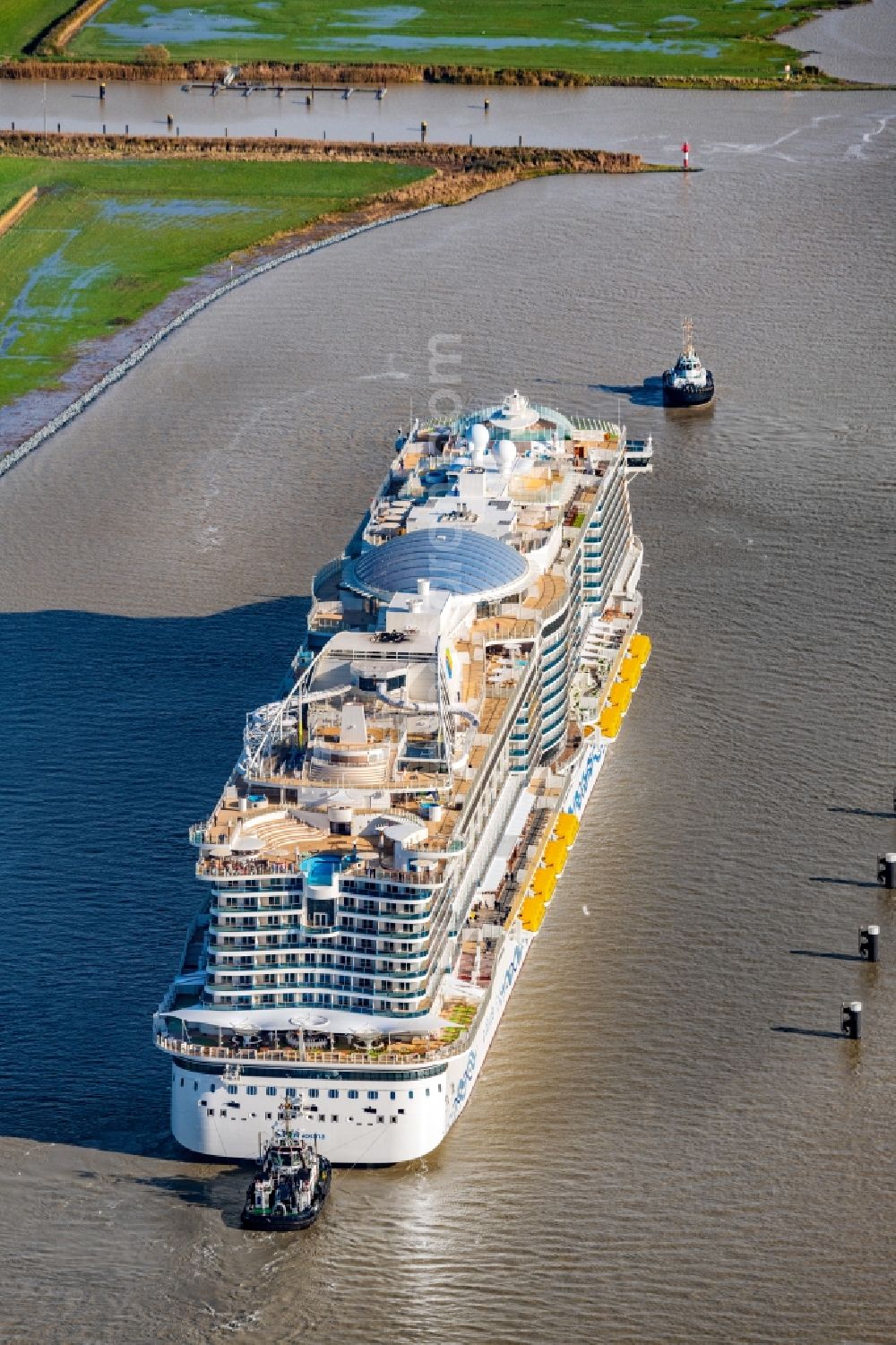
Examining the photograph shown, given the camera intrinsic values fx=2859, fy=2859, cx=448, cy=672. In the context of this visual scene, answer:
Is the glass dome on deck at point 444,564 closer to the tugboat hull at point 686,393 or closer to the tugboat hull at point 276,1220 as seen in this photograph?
the tugboat hull at point 276,1220

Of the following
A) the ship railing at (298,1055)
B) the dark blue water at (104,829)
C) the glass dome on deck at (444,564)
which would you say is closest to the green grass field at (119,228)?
the dark blue water at (104,829)

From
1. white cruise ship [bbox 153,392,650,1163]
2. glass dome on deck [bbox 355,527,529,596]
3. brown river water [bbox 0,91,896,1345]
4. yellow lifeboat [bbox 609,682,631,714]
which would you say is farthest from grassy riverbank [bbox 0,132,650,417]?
white cruise ship [bbox 153,392,650,1163]

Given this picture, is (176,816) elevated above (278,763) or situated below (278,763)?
below

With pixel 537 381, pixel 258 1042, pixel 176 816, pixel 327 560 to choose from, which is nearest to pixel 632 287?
pixel 537 381

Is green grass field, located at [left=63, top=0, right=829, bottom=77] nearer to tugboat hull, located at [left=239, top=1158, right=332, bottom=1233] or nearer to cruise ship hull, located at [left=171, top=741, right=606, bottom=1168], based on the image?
cruise ship hull, located at [left=171, top=741, right=606, bottom=1168]

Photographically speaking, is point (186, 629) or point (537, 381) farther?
point (537, 381)

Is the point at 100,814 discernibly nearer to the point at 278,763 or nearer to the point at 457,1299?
the point at 278,763
